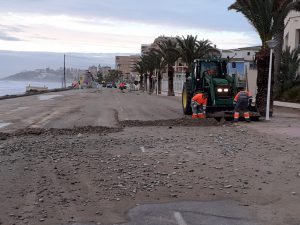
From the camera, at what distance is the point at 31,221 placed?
6.33m

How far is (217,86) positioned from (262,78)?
2.94 metres

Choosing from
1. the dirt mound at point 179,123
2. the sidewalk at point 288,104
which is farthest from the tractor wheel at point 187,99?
the sidewalk at point 288,104

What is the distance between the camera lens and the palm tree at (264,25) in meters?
22.3

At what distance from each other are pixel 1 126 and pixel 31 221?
12.6m

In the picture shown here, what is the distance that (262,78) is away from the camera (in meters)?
22.4

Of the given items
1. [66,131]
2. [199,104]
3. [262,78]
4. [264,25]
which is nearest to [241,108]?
[199,104]

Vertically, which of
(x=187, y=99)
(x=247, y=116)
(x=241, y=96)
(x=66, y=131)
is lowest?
(x=66, y=131)

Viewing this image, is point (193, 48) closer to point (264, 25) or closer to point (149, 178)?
point (264, 25)

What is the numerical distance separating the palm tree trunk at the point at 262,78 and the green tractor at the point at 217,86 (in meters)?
1.68

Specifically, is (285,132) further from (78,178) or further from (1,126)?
(1,126)

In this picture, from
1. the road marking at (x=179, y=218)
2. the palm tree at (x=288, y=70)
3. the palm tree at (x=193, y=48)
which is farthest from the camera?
the palm tree at (x=193, y=48)

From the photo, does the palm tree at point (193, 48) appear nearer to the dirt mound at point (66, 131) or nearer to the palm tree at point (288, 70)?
the palm tree at point (288, 70)

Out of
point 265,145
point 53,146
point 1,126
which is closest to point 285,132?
point 265,145

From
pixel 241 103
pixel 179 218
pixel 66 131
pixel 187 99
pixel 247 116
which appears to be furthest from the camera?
pixel 187 99
